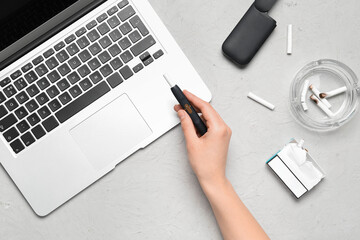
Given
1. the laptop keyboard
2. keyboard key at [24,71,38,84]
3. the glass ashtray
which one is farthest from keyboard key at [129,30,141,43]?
the glass ashtray

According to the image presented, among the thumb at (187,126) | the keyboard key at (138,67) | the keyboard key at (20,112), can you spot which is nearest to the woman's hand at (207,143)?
the thumb at (187,126)

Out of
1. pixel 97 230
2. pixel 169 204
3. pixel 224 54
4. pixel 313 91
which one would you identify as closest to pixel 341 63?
pixel 313 91

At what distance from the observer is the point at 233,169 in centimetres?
76

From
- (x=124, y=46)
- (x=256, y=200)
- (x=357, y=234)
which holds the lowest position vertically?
(x=357, y=234)

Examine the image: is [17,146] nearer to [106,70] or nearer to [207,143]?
[106,70]

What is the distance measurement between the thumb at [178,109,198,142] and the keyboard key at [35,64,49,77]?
286 mm

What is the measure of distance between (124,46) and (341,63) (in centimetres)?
45

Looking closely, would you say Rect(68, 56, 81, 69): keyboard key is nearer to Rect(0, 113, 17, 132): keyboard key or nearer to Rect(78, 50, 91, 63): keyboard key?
Rect(78, 50, 91, 63): keyboard key

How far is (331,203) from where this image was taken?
29.7 inches

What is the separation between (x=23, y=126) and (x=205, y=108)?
0.37m

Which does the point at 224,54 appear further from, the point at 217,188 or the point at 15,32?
the point at 15,32

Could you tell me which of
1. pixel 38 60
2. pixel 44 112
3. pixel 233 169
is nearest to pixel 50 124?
pixel 44 112

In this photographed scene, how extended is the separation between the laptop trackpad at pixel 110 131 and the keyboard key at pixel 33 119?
0.07 meters

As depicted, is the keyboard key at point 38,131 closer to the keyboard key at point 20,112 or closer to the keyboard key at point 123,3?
the keyboard key at point 20,112
